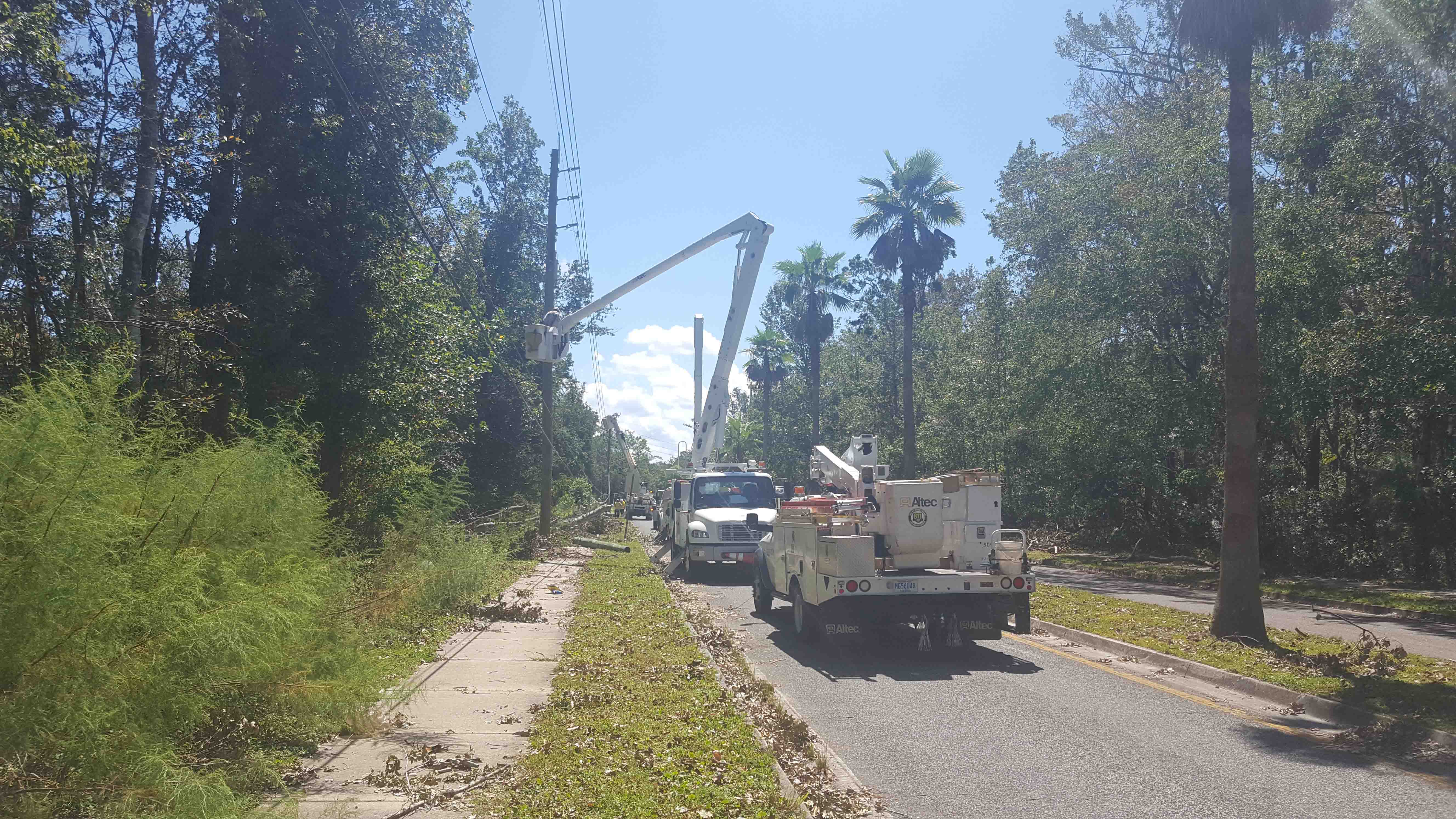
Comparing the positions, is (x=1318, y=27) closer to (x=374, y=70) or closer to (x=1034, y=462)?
(x=374, y=70)

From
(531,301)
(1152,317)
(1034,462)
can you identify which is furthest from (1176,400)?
(531,301)

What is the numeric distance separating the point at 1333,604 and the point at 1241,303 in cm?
819

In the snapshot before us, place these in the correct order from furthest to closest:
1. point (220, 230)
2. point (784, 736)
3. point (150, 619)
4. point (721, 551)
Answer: point (721, 551) < point (220, 230) < point (784, 736) < point (150, 619)

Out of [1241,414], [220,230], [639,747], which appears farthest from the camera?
[220,230]

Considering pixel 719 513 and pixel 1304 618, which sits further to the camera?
pixel 719 513

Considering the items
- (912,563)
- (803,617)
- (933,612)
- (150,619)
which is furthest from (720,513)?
(150,619)

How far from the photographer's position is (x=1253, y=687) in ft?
31.7

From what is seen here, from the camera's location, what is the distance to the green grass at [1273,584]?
672 inches

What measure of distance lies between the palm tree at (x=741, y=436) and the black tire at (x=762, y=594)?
6437 cm

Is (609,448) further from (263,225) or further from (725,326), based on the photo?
(263,225)

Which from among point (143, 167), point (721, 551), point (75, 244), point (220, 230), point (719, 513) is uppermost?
point (220, 230)

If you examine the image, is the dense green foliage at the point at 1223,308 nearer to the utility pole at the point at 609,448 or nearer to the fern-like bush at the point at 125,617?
the fern-like bush at the point at 125,617

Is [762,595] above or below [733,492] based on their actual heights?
below

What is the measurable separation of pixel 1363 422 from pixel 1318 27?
46.2 feet
